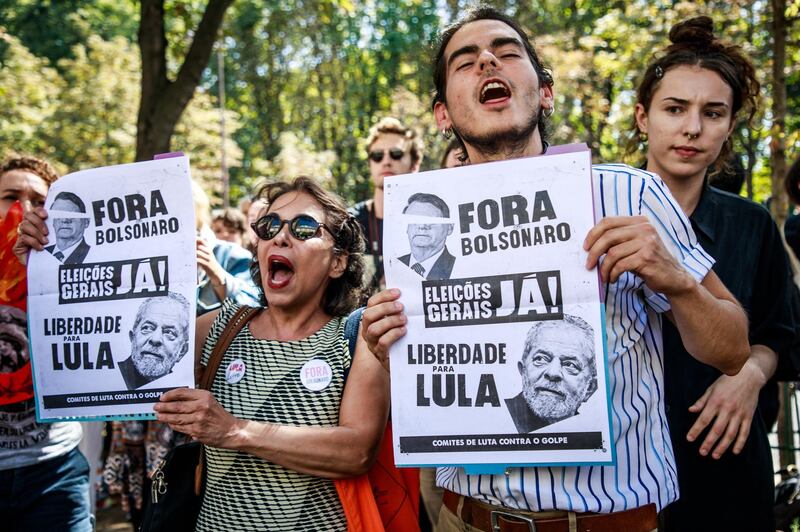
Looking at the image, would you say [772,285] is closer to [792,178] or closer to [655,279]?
[655,279]

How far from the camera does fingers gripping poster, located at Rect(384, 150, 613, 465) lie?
1798 mm

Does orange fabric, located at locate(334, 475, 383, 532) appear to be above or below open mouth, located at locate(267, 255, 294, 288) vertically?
below

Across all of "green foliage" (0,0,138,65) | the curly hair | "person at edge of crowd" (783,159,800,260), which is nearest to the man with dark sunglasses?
the curly hair

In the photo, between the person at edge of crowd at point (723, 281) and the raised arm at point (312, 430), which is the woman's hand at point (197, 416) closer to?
the raised arm at point (312, 430)

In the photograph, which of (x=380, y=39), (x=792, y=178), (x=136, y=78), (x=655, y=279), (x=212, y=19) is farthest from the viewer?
(x=380, y=39)

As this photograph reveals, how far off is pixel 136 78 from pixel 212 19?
54.2 feet

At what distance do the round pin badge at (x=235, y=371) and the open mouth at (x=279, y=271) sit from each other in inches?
12.4

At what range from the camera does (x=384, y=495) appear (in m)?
2.62

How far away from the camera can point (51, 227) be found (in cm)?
268

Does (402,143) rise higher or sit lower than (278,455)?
higher

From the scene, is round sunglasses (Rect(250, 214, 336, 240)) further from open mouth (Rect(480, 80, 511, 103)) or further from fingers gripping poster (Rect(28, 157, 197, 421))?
open mouth (Rect(480, 80, 511, 103))

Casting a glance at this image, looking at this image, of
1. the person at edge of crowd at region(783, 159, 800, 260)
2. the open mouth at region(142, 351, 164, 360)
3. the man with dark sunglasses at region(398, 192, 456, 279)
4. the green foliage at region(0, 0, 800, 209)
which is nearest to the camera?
the man with dark sunglasses at region(398, 192, 456, 279)

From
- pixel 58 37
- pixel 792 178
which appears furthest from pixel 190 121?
pixel 792 178

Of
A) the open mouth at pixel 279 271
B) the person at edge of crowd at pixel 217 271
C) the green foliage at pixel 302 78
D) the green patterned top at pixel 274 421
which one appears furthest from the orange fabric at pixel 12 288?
the green foliage at pixel 302 78
